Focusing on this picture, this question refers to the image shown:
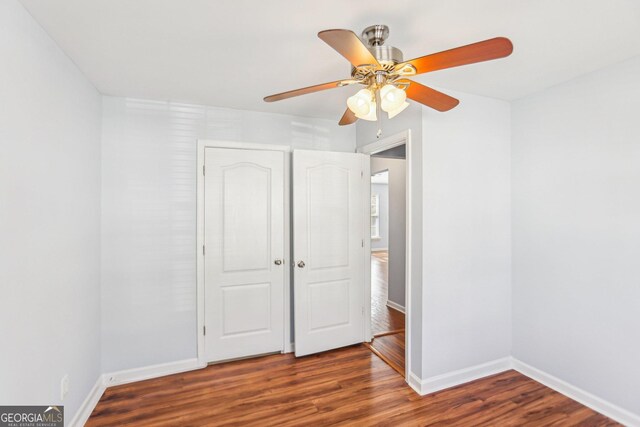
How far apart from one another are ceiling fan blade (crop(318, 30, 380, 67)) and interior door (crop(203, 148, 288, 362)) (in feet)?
6.00

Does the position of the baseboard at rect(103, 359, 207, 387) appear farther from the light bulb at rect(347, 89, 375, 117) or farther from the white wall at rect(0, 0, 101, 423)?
the light bulb at rect(347, 89, 375, 117)

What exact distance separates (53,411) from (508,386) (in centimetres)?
315

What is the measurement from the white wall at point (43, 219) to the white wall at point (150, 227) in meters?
0.21

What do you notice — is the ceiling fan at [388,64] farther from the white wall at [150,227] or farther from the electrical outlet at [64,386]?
the electrical outlet at [64,386]

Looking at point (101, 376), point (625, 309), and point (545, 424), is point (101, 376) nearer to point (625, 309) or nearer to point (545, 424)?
point (545, 424)

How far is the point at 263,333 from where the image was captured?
2.88 meters

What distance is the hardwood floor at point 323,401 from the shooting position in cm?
201

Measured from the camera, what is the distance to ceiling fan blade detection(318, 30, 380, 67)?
3.31ft

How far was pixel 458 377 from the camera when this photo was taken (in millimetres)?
2418

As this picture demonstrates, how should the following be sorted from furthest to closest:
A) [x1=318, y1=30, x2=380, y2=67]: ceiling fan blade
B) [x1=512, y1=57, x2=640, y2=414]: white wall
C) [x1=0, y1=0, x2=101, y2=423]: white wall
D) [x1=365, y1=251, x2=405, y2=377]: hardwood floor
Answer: [x1=365, y1=251, x2=405, y2=377]: hardwood floor < [x1=512, y1=57, x2=640, y2=414]: white wall < [x1=0, y1=0, x2=101, y2=423]: white wall < [x1=318, y1=30, x2=380, y2=67]: ceiling fan blade

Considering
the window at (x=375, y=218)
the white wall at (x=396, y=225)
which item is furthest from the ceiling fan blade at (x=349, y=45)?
the window at (x=375, y=218)

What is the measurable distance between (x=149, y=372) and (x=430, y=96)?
305cm

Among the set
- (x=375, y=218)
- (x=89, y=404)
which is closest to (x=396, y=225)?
(x=89, y=404)

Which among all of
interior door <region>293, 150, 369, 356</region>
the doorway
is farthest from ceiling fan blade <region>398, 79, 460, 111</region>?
interior door <region>293, 150, 369, 356</region>
